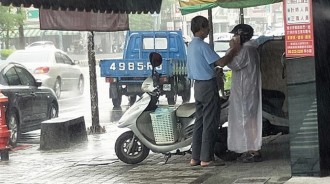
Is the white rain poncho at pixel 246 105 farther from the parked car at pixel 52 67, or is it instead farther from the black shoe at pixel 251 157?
the parked car at pixel 52 67

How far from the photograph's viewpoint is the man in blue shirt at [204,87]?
8359mm

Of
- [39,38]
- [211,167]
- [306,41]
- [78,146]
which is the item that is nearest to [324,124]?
[306,41]

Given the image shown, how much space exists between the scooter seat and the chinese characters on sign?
1.97 m

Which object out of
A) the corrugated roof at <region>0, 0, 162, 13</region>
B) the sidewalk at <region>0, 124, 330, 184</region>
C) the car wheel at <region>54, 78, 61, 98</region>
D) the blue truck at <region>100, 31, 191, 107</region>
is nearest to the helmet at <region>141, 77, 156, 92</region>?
the sidewalk at <region>0, 124, 330, 184</region>

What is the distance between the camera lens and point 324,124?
740cm

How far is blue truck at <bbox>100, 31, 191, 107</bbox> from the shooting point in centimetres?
1858

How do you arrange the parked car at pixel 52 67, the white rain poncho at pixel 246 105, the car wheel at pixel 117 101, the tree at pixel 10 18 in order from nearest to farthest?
Result: the white rain poncho at pixel 246 105 < the car wheel at pixel 117 101 < the parked car at pixel 52 67 < the tree at pixel 10 18

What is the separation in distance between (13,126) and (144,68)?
6.80 meters

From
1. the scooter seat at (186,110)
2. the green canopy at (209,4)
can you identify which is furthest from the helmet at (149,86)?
the green canopy at (209,4)

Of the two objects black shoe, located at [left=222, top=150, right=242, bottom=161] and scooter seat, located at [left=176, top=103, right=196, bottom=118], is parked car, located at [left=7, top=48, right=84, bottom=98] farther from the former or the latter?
black shoe, located at [left=222, top=150, right=242, bottom=161]

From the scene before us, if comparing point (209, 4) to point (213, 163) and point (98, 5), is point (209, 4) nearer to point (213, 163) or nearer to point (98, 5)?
point (98, 5)

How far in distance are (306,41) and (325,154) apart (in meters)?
1.26

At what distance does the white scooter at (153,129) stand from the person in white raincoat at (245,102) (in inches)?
13.4

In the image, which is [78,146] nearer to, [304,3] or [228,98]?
[228,98]
